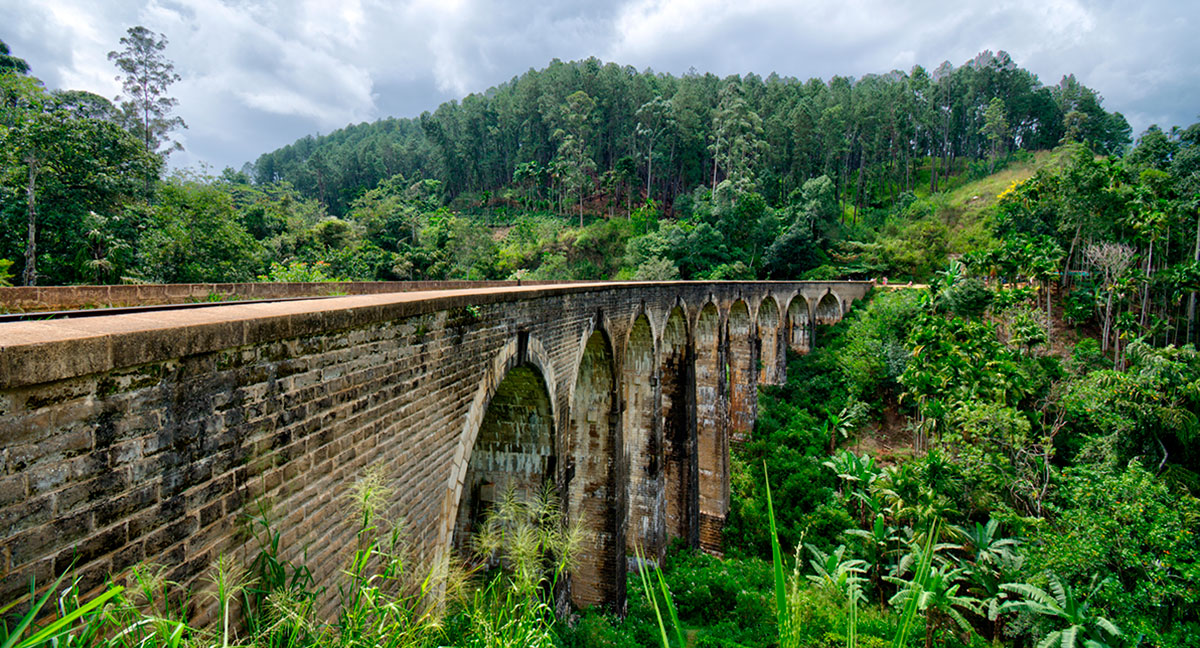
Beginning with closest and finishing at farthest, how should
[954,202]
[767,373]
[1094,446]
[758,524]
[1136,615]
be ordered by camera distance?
[1136,615], [1094,446], [758,524], [767,373], [954,202]

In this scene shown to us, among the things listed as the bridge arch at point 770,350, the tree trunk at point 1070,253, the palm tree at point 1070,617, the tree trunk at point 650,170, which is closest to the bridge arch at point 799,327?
the bridge arch at point 770,350

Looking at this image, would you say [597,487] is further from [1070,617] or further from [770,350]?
[770,350]

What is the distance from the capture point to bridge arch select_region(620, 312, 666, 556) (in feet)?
38.0

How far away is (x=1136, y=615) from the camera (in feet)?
29.5

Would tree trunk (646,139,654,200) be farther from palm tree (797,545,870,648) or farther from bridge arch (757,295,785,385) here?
palm tree (797,545,870,648)

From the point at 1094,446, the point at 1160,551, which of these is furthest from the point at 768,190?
the point at 1160,551

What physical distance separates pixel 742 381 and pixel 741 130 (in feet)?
91.8

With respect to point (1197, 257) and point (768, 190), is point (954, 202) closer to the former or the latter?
point (768, 190)

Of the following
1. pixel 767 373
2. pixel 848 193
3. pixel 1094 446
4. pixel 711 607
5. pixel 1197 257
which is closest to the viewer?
pixel 711 607

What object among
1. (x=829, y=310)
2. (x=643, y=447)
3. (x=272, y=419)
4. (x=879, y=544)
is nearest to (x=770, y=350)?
(x=829, y=310)

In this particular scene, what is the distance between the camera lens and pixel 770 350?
23.6 m

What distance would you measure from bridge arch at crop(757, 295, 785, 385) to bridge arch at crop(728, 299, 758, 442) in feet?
10.2

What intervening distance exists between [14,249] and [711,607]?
20408 millimetres

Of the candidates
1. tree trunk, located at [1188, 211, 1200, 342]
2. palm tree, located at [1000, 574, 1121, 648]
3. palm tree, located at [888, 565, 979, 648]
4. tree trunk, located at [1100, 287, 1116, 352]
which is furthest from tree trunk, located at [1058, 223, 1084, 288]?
palm tree, located at [1000, 574, 1121, 648]
